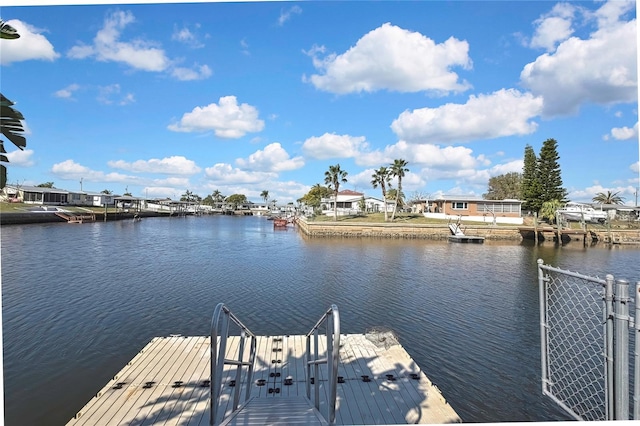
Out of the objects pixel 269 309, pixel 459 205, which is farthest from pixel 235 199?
pixel 269 309

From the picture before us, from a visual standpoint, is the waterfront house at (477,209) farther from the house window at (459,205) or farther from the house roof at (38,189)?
the house roof at (38,189)

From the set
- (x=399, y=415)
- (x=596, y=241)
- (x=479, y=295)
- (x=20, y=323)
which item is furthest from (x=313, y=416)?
(x=596, y=241)

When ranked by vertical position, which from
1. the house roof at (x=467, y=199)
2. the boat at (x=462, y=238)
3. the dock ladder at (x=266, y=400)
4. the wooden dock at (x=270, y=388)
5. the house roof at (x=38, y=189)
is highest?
the house roof at (x=38, y=189)

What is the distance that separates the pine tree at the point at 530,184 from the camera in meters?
41.0

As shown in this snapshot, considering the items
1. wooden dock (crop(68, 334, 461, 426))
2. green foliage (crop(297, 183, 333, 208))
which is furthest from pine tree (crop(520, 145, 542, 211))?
wooden dock (crop(68, 334, 461, 426))

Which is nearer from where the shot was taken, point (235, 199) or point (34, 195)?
point (34, 195)

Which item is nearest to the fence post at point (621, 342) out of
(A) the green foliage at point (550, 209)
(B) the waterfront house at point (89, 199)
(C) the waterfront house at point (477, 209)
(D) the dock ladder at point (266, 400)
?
(D) the dock ladder at point (266, 400)

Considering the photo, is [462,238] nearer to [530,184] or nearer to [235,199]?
[530,184]

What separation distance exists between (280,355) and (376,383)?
1.76m

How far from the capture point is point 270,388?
16.1ft

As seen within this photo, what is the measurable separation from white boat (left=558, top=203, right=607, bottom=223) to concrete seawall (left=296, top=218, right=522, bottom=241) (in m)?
10.3

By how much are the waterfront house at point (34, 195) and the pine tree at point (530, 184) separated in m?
62.8

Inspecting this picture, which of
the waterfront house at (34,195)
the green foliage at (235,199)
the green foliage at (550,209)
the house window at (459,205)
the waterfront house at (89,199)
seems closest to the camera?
the green foliage at (550,209)

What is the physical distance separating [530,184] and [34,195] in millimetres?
66372
